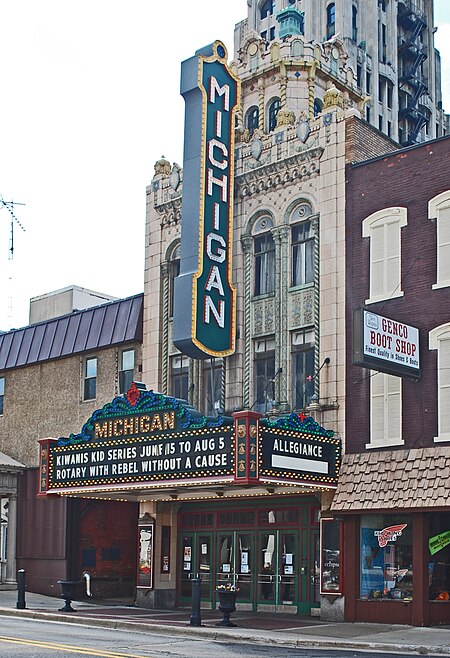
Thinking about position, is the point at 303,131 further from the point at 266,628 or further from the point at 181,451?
the point at 266,628

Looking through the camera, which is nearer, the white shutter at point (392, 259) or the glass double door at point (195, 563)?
the white shutter at point (392, 259)

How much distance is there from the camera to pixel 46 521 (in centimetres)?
3612

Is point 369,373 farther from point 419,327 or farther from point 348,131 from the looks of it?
point 348,131

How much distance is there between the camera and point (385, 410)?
26406 mm

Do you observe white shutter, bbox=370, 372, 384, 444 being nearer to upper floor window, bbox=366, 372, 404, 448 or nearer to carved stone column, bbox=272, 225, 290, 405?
upper floor window, bbox=366, 372, 404, 448

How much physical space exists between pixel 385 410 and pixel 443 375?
6.13ft

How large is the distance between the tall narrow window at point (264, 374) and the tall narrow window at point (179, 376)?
285cm

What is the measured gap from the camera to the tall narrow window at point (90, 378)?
1436 inches

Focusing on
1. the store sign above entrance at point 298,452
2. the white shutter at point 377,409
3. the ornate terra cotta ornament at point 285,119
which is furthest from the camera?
the ornate terra cotta ornament at point 285,119

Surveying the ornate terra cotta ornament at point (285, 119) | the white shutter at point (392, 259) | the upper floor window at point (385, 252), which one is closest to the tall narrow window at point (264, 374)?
the upper floor window at point (385, 252)

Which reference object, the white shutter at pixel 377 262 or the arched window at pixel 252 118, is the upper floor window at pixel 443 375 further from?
the arched window at pixel 252 118

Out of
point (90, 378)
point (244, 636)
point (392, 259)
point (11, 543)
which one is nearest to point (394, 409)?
point (392, 259)

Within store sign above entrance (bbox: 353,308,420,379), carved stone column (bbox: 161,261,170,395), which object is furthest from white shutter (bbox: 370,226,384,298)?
carved stone column (bbox: 161,261,170,395)

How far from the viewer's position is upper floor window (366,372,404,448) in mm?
26125
